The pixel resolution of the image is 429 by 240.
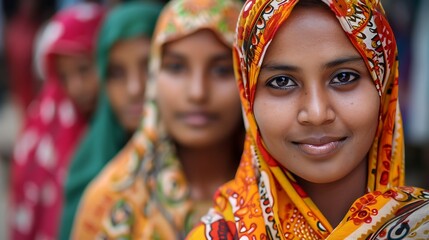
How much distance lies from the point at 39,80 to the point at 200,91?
3.67m

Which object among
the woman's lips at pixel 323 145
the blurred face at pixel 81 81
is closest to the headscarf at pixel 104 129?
the blurred face at pixel 81 81

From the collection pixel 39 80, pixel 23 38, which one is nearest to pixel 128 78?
pixel 39 80

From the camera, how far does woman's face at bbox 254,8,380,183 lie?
1521 millimetres

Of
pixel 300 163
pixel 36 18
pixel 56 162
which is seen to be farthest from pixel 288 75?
pixel 36 18

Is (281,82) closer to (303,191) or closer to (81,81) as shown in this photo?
(303,191)

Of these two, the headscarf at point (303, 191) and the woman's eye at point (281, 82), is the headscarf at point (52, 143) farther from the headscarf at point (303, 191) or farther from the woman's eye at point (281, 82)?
the woman's eye at point (281, 82)

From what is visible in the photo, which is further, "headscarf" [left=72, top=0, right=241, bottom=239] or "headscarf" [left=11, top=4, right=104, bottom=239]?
"headscarf" [left=11, top=4, right=104, bottom=239]

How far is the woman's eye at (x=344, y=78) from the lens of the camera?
1.54 m

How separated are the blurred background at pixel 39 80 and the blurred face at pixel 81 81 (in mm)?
1048

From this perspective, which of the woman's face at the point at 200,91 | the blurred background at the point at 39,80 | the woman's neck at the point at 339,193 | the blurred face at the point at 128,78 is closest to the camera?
the woman's neck at the point at 339,193

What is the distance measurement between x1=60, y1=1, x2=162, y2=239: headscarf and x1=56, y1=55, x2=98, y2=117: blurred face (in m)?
0.20

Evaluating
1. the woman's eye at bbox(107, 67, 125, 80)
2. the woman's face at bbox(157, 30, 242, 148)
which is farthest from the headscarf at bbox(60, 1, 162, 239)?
the woman's face at bbox(157, 30, 242, 148)

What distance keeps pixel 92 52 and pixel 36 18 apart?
246 cm

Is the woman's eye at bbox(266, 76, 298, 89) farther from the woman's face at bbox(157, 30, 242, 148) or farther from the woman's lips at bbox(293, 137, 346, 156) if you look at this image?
the woman's face at bbox(157, 30, 242, 148)
